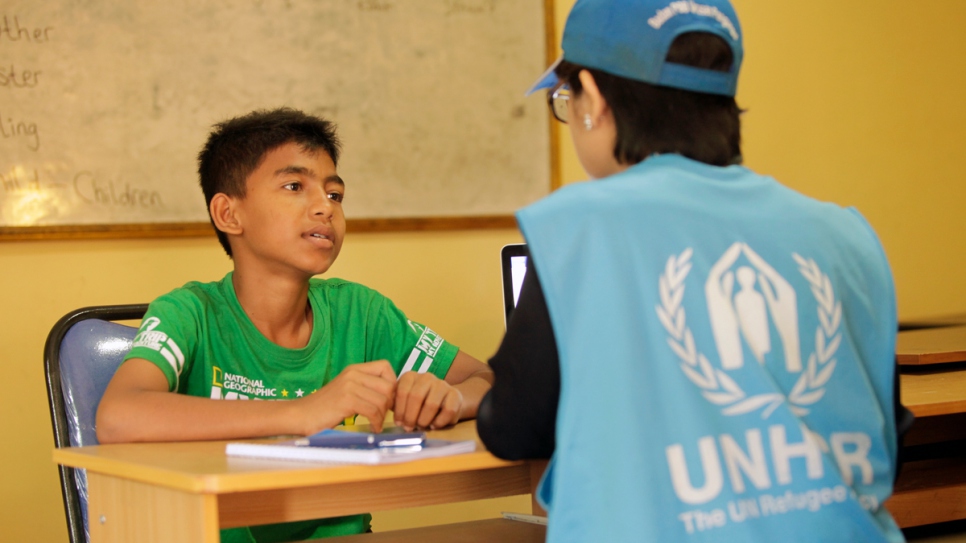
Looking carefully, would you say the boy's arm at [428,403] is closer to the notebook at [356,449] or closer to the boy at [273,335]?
the boy at [273,335]

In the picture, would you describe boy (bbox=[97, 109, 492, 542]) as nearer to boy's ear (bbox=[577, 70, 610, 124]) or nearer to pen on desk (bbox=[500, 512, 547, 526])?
pen on desk (bbox=[500, 512, 547, 526])

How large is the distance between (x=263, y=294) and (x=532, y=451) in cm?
79

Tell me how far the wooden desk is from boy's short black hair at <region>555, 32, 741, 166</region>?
1.29 feet

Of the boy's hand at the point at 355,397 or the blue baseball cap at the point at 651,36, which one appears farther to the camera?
the boy's hand at the point at 355,397

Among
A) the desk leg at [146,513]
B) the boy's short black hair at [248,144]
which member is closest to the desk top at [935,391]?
the desk leg at [146,513]

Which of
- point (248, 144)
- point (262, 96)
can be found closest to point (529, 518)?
point (248, 144)

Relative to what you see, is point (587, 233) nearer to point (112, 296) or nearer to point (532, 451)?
point (532, 451)

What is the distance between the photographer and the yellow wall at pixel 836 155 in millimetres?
2646

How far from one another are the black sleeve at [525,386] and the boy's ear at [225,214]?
855 mm

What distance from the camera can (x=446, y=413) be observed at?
135 cm

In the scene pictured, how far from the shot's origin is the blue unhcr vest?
0.89 m

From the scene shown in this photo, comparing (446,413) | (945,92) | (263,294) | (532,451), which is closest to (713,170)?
(532,451)

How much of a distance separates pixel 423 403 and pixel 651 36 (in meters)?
0.59

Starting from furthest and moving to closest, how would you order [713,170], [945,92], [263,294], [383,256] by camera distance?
[945,92]
[383,256]
[263,294]
[713,170]
